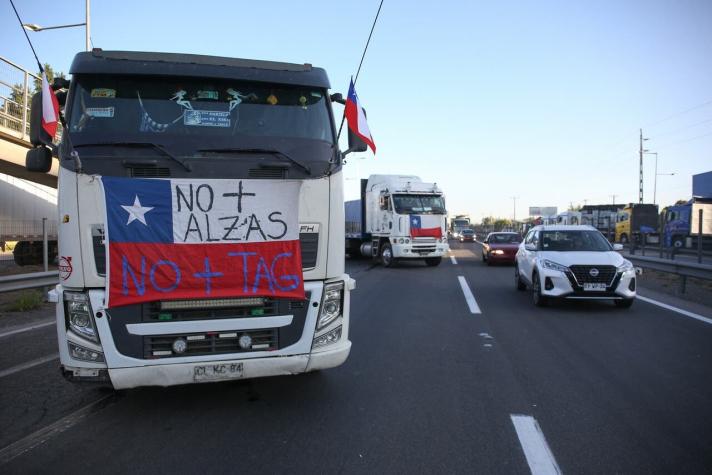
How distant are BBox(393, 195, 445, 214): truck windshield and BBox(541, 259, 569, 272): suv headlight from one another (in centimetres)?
1015

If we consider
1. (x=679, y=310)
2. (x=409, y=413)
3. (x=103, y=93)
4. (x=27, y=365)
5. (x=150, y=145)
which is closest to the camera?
(x=150, y=145)

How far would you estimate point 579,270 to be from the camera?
9.66 m

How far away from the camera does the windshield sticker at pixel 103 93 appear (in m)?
4.51

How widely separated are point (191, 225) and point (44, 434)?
1.92 meters

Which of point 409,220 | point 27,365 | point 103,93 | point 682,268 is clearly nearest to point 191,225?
point 103,93

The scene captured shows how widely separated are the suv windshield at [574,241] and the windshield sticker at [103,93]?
891 centimetres

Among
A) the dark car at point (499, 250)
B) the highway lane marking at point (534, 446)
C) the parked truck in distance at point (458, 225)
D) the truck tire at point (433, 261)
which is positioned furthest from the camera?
Result: the parked truck in distance at point (458, 225)

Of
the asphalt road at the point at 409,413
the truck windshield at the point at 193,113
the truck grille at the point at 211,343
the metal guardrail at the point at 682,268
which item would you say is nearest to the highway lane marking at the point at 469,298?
the asphalt road at the point at 409,413

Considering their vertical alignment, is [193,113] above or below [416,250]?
above

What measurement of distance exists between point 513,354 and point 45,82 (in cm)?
578

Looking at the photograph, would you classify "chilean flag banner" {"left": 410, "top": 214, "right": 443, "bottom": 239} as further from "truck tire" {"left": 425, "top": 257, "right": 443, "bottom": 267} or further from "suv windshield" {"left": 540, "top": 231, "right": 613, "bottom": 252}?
"suv windshield" {"left": 540, "top": 231, "right": 613, "bottom": 252}

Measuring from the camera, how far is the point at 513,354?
651cm

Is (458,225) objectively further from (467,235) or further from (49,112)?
(49,112)

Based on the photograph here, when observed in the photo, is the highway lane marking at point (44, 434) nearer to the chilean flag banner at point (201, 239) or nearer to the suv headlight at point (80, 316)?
the suv headlight at point (80, 316)
